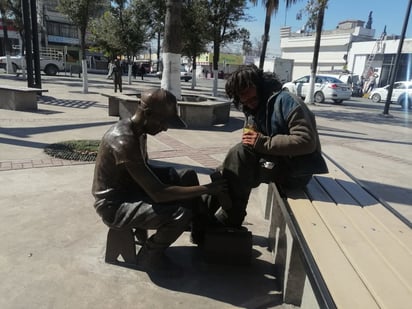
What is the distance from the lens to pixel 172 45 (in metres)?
8.61

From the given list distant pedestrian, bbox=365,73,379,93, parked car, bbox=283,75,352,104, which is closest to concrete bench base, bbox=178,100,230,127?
parked car, bbox=283,75,352,104

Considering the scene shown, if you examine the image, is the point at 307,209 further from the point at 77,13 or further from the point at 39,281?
the point at 77,13

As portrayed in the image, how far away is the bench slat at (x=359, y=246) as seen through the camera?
141cm

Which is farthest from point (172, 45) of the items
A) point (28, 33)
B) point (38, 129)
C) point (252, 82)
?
point (252, 82)

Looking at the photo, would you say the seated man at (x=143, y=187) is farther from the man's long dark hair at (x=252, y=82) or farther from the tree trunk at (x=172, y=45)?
the tree trunk at (x=172, y=45)

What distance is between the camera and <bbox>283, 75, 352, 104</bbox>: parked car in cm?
1814

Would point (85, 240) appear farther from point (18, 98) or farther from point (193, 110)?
point (18, 98)

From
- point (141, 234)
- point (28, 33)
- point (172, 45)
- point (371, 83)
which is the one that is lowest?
point (141, 234)

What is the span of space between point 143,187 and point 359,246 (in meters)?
1.26

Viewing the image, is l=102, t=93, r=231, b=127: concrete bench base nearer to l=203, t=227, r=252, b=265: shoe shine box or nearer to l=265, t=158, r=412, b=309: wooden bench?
l=265, t=158, r=412, b=309: wooden bench

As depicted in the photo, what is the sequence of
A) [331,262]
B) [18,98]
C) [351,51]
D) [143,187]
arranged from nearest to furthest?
[331,262] → [143,187] → [18,98] → [351,51]

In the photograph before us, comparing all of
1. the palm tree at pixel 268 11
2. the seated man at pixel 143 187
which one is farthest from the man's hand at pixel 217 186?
the palm tree at pixel 268 11

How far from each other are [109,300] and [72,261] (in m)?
0.57

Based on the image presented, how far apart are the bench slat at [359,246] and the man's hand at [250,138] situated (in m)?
0.60
